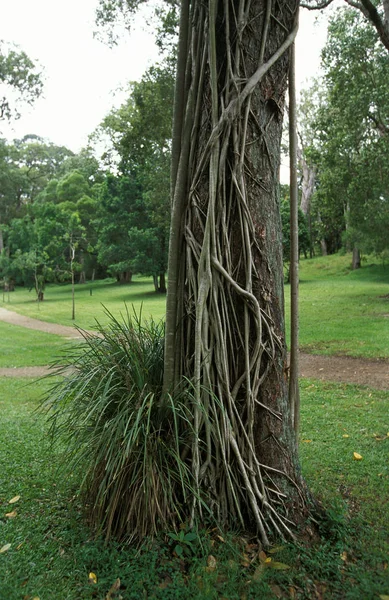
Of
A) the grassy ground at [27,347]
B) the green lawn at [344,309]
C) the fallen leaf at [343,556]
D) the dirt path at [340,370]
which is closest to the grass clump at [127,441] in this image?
the fallen leaf at [343,556]

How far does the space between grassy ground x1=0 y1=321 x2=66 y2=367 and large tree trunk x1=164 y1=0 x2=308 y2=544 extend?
5.92m

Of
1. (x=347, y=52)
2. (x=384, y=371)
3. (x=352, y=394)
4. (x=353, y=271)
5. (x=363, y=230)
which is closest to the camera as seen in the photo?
(x=352, y=394)

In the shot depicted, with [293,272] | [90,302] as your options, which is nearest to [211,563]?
[293,272]

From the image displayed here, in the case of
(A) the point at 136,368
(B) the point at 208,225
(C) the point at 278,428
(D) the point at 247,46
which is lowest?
(C) the point at 278,428

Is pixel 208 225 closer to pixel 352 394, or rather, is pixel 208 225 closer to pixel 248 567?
pixel 248 567

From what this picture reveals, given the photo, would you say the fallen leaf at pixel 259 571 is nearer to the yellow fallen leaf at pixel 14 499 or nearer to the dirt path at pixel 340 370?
the yellow fallen leaf at pixel 14 499

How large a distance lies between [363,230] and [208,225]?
14.1 meters

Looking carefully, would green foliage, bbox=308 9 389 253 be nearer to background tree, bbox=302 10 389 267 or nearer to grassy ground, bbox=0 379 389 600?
background tree, bbox=302 10 389 267

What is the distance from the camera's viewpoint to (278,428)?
9.11 ft

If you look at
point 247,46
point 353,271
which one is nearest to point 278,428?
point 247,46

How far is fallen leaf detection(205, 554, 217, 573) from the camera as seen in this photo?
2.36 metres

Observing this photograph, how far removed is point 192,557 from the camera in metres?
2.44

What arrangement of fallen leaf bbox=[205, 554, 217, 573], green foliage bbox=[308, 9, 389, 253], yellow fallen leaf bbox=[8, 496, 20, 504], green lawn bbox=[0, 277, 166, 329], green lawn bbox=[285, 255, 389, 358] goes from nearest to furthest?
fallen leaf bbox=[205, 554, 217, 573] → yellow fallen leaf bbox=[8, 496, 20, 504] → green lawn bbox=[285, 255, 389, 358] → green foliage bbox=[308, 9, 389, 253] → green lawn bbox=[0, 277, 166, 329]

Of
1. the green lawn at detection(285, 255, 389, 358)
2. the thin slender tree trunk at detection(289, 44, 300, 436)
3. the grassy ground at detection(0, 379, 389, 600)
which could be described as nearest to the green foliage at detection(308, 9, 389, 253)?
the green lawn at detection(285, 255, 389, 358)
